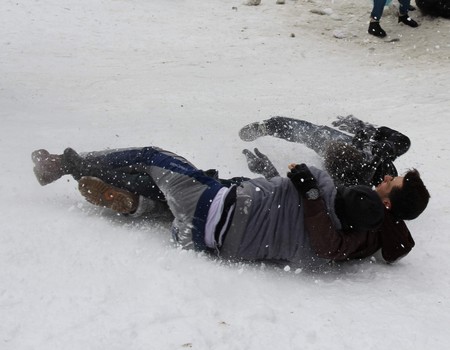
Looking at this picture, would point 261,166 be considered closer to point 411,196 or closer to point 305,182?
point 305,182

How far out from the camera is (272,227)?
305 cm

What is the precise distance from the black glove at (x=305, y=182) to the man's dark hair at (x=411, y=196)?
478 millimetres

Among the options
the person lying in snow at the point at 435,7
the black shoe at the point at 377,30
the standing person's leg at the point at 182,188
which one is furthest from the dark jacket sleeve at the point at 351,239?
the person lying in snow at the point at 435,7

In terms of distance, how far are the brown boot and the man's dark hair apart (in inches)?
66.1

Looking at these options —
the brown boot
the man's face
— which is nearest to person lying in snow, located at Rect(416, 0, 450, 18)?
the man's face

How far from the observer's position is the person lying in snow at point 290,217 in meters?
2.93

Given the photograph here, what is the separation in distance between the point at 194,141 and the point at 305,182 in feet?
7.54

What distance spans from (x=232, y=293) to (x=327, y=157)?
182 centimetres

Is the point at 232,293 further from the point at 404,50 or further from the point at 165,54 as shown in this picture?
the point at 404,50

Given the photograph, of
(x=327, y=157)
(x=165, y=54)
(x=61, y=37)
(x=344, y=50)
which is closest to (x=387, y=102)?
(x=344, y=50)

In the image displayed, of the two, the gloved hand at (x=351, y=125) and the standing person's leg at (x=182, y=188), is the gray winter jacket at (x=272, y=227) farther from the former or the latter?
the gloved hand at (x=351, y=125)

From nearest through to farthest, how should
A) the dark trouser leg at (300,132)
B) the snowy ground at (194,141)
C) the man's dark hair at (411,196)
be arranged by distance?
the snowy ground at (194,141)
the man's dark hair at (411,196)
the dark trouser leg at (300,132)

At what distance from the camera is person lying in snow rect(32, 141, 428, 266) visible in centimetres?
293

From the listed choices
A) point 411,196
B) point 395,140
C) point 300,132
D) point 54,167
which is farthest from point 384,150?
point 54,167
